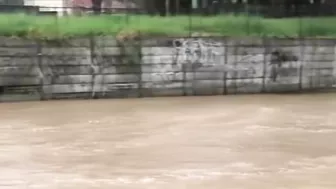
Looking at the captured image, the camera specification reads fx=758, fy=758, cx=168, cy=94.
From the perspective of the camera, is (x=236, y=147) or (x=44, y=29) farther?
(x=44, y=29)

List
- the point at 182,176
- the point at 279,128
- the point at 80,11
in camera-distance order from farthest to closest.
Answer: the point at 80,11
the point at 279,128
the point at 182,176

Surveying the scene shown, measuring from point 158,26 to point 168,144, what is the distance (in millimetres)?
10631

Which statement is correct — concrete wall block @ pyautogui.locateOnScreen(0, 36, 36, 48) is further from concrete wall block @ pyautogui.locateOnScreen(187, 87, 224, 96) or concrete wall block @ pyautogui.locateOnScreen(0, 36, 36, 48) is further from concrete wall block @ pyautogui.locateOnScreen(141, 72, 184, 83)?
concrete wall block @ pyautogui.locateOnScreen(187, 87, 224, 96)

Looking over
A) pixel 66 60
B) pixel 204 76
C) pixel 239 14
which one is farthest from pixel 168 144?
pixel 239 14

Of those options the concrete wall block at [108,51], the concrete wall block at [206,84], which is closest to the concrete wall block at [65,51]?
the concrete wall block at [108,51]

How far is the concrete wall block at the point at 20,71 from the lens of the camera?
72.8 ft

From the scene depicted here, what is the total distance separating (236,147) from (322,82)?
12415mm

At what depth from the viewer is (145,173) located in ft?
39.3

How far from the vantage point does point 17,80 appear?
22.3m

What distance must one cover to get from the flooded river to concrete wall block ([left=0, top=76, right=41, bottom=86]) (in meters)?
1.16

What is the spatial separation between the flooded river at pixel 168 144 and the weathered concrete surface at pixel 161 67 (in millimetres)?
1078

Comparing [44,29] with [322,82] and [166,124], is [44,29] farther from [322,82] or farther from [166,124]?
[322,82]

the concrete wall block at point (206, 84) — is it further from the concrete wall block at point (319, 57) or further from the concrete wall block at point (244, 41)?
the concrete wall block at point (319, 57)

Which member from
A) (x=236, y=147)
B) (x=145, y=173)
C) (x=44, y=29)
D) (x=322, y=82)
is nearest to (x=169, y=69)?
(x=44, y=29)
